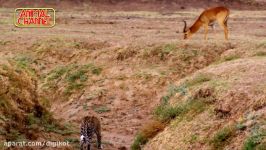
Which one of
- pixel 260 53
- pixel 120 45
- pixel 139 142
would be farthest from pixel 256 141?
pixel 120 45

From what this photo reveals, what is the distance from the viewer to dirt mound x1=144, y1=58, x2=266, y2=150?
11664 mm

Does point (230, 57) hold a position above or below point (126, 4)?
below

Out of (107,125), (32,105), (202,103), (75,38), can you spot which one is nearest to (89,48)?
(75,38)

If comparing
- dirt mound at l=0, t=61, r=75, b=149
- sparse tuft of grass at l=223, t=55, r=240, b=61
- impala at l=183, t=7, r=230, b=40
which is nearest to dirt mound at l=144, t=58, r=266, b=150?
dirt mound at l=0, t=61, r=75, b=149

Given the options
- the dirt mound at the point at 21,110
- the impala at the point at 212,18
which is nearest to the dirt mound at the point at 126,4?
the impala at the point at 212,18

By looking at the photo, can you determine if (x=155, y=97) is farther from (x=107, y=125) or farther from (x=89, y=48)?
(x=89, y=48)

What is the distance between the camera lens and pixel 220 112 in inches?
501

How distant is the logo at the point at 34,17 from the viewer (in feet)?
88.6

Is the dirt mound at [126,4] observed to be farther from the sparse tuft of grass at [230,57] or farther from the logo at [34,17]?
the sparse tuft of grass at [230,57]

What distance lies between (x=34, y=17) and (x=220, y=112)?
1824 cm

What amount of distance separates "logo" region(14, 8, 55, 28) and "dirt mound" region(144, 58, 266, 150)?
42.3 feet

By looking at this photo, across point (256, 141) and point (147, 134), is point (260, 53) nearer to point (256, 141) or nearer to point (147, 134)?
point (147, 134)

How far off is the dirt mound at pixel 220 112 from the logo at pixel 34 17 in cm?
1290

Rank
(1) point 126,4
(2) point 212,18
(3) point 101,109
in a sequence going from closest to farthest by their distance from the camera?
(3) point 101,109 → (2) point 212,18 → (1) point 126,4
